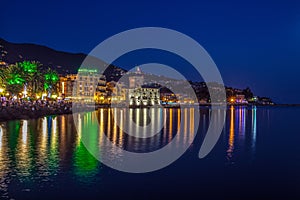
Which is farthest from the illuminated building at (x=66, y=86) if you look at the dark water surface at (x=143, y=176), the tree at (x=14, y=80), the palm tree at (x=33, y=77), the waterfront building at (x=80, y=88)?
the dark water surface at (x=143, y=176)

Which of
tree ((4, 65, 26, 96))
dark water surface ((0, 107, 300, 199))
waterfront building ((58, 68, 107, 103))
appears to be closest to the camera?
dark water surface ((0, 107, 300, 199))

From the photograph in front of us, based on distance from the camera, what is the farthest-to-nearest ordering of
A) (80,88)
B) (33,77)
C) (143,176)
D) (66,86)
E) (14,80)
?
(80,88) → (66,86) → (33,77) → (14,80) → (143,176)

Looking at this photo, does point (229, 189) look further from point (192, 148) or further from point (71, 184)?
point (192, 148)

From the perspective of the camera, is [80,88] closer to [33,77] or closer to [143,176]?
[33,77]

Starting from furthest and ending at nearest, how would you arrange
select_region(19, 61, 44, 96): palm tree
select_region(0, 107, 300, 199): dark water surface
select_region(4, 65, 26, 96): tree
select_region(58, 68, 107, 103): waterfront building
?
select_region(58, 68, 107, 103): waterfront building
select_region(19, 61, 44, 96): palm tree
select_region(4, 65, 26, 96): tree
select_region(0, 107, 300, 199): dark water surface

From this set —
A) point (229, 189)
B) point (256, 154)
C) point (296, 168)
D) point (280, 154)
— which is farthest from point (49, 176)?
point (280, 154)

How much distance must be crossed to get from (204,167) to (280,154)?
749cm

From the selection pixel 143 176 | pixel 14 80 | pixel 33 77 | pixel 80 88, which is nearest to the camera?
pixel 143 176

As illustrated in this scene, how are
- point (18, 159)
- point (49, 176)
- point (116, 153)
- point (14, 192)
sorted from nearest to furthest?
point (14, 192) < point (49, 176) < point (18, 159) < point (116, 153)

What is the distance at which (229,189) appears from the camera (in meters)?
14.1

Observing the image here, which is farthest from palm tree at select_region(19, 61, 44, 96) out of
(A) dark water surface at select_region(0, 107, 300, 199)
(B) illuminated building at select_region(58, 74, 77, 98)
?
(B) illuminated building at select_region(58, 74, 77, 98)

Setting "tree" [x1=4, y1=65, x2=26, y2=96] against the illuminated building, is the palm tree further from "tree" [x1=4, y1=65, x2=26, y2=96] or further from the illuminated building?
the illuminated building

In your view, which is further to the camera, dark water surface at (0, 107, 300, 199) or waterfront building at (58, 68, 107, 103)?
waterfront building at (58, 68, 107, 103)

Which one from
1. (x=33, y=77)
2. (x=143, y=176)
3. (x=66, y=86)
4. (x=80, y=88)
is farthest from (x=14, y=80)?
(x=80, y=88)
